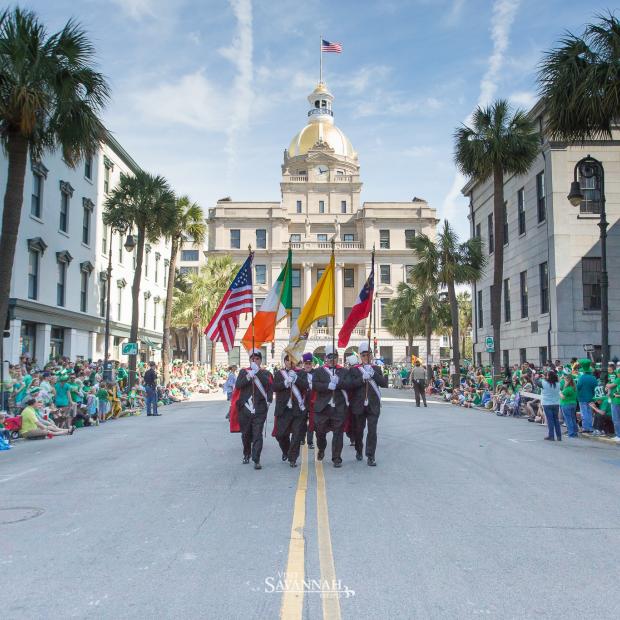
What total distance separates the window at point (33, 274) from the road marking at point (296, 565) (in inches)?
921

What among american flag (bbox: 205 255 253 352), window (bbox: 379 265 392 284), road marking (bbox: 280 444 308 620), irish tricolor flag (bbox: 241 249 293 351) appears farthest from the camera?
window (bbox: 379 265 392 284)

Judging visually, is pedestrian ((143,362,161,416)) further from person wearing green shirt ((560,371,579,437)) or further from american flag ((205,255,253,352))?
person wearing green shirt ((560,371,579,437))

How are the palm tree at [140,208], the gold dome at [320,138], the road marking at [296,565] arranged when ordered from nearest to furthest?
the road marking at [296,565]
the palm tree at [140,208]
the gold dome at [320,138]

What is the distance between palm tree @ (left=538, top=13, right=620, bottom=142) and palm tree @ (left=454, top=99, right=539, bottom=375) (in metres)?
10.4

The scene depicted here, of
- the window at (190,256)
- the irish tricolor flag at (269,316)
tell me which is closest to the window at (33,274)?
the irish tricolor flag at (269,316)

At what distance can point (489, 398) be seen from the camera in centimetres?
2631

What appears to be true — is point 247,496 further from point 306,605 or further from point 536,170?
point 536,170

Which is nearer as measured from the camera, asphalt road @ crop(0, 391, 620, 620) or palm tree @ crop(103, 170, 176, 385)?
asphalt road @ crop(0, 391, 620, 620)

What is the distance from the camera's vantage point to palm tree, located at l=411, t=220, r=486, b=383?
3319 cm

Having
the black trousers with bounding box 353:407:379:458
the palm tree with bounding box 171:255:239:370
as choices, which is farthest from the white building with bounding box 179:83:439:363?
the black trousers with bounding box 353:407:379:458

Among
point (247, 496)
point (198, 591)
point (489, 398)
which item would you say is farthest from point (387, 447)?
point (489, 398)

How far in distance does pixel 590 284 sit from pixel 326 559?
26176 millimetres

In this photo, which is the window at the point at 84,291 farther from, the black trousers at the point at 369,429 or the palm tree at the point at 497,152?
the black trousers at the point at 369,429

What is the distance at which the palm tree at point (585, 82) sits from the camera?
15008 mm
